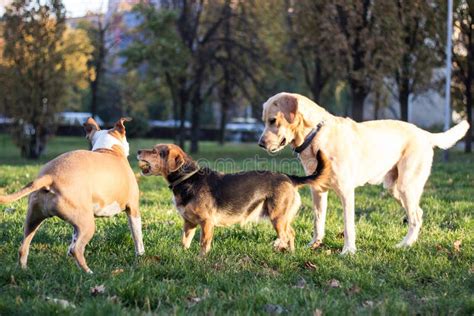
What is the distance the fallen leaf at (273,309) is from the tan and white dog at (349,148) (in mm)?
2239

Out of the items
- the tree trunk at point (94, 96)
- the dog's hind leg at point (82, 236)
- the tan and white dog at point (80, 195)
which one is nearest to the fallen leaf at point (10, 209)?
the tan and white dog at point (80, 195)

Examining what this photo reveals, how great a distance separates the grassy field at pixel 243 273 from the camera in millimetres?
4547

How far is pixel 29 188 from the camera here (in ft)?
16.4

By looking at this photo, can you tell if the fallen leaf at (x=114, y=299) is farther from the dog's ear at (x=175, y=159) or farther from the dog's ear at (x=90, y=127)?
the dog's ear at (x=90, y=127)

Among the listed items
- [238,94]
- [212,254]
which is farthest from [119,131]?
[238,94]

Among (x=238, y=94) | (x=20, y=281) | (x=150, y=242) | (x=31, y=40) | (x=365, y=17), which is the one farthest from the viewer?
(x=238, y=94)

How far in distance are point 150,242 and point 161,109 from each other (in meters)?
57.9

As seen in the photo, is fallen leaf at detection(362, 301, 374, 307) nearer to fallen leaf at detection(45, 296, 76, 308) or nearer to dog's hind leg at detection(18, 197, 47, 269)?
fallen leaf at detection(45, 296, 76, 308)

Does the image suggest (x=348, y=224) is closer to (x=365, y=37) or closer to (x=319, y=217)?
(x=319, y=217)

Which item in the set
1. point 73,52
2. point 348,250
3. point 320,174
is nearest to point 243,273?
point 348,250

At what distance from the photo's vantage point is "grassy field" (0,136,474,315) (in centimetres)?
455

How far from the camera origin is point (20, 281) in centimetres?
507

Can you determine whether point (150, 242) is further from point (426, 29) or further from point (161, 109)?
point (161, 109)

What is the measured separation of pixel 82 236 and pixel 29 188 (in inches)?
24.4
